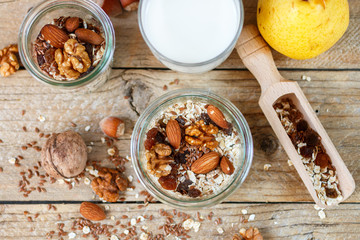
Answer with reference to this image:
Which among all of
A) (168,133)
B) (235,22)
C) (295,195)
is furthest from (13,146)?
(295,195)

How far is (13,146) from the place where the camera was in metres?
1.06

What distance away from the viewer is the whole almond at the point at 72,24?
959 mm

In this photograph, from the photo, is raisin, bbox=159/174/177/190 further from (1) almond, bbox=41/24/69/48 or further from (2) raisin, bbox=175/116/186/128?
(1) almond, bbox=41/24/69/48

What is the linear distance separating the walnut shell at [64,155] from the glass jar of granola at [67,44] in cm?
14

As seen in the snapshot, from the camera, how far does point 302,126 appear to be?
0.98 meters

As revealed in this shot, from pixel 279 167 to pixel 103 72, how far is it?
54 cm

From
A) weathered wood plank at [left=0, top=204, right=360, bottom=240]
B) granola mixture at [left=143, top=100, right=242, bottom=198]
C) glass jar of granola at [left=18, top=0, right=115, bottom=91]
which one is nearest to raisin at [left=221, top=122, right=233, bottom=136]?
granola mixture at [left=143, top=100, right=242, bottom=198]

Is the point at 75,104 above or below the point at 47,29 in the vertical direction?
below

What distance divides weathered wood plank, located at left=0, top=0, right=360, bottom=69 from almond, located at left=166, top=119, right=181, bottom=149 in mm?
191

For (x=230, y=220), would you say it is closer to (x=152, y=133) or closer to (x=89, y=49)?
(x=152, y=133)

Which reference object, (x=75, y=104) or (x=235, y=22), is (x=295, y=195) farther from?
(x=75, y=104)

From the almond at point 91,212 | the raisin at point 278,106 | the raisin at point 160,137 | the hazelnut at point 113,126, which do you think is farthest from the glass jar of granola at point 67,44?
the raisin at point 278,106

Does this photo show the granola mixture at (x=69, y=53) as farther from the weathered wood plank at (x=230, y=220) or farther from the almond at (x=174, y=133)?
the weathered wood plank at (x=230, y=220)

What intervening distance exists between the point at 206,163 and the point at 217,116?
0.40ft
